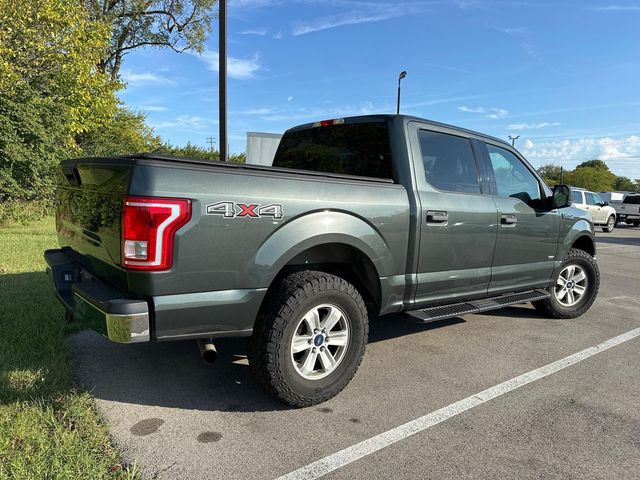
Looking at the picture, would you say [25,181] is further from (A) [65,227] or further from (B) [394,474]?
(B) [394,474]

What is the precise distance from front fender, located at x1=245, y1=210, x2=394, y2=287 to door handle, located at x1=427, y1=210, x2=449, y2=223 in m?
0.47

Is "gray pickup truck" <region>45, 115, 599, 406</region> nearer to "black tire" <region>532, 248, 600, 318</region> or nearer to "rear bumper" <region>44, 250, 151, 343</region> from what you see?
"rear bumper" <region>44, 250, 151, 343</region>

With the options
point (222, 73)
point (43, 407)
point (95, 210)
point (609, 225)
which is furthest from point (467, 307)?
point (609, 225)

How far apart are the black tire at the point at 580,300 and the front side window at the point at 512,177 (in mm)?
994

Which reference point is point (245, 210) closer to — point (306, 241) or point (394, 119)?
point (306, 241)

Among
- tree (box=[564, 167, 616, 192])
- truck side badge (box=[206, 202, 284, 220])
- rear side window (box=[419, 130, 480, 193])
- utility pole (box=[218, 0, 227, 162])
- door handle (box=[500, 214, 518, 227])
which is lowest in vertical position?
door handle (box=[500, 214, 518, 227])

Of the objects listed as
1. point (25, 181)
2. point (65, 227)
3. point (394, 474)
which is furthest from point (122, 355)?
point (25, 181)

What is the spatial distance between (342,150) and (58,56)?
856 cm

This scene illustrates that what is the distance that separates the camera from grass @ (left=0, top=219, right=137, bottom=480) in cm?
230

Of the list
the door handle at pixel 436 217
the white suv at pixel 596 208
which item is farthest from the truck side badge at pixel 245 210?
the white suv at pixel 596 208

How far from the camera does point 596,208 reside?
2077 centimetres

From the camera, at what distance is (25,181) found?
10461 millimetres

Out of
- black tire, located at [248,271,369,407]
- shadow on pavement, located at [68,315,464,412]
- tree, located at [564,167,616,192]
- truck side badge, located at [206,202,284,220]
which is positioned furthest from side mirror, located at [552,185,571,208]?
tree, located at [564,167,616,192]

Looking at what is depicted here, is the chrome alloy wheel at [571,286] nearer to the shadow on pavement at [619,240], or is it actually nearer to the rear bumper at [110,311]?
the rear bumper at [110,311]
